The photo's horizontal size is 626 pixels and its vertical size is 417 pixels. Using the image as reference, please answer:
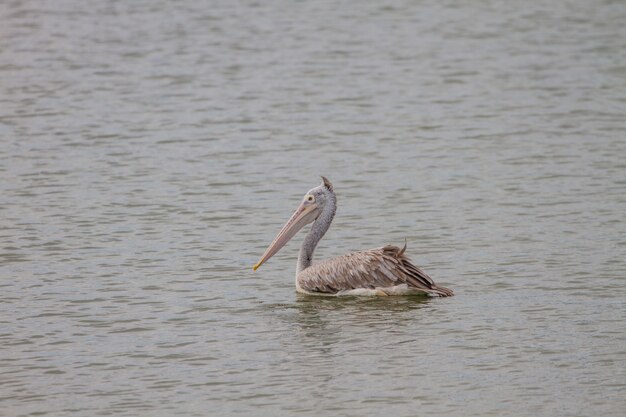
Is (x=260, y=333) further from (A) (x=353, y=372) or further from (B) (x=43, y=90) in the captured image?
(B) (x=43, y=90)

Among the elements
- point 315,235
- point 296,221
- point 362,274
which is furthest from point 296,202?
point 362,274

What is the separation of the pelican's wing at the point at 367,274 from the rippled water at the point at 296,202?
132 mm

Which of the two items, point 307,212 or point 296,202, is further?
point 296,202

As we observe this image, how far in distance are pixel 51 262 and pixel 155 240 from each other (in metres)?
1.02

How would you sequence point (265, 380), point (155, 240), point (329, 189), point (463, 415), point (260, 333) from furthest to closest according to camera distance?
point (155, 240) → point (329, 189) → point (260, 333) → point (265, 380) → point (463, 415)

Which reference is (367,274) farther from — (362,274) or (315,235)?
(315,235)

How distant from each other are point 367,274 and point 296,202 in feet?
10.6

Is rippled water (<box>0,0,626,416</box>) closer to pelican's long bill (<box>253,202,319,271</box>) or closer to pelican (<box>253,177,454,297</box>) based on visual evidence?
pelican (<box>253,177,454,297</box>)

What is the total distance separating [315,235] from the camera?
10.9 meters

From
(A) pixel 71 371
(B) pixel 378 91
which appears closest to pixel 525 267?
(A) pixel 71 371

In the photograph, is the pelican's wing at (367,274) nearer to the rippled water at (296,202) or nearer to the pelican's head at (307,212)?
the rippled water at (296,202)

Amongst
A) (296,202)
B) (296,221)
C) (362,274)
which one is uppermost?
(296,221)

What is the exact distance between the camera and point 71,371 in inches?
342

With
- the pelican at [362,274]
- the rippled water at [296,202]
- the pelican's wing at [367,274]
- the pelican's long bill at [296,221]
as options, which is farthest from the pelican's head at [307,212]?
the pelican's wing at [367,274]
